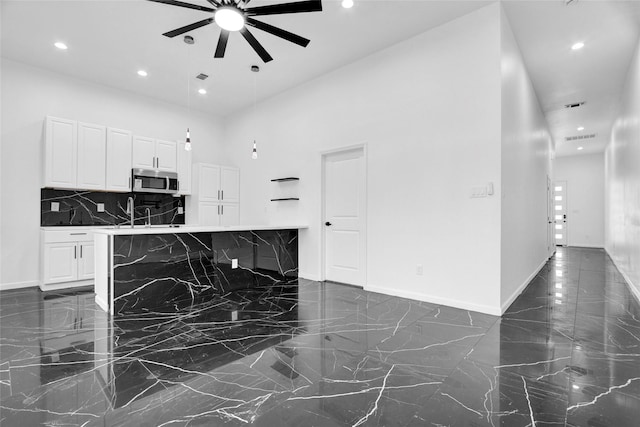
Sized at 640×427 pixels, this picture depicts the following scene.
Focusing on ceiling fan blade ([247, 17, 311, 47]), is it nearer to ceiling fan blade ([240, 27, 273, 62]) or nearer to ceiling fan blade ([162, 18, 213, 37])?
ceiling fan blade ([240, 27, 273, 62])

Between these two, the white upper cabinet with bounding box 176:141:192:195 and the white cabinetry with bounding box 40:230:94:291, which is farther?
the white upper cabinet with bounding box 176:141:192:195

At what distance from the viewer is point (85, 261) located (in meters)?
4.82

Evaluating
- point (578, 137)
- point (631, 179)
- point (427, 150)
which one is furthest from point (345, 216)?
point (578, 137)

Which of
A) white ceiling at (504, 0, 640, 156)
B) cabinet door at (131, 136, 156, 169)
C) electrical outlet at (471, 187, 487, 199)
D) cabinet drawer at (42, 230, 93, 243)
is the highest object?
white ceiling at (504, 0, 640, 156)

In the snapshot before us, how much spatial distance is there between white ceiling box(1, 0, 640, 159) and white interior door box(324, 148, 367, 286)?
4.94ft

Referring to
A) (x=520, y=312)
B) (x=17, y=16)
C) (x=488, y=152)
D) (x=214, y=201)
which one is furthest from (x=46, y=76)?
(x=520, y=312)

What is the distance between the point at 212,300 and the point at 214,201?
109 inches

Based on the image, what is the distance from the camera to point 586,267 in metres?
6.40

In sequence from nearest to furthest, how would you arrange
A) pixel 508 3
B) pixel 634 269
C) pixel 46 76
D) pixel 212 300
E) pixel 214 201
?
pixel 508 3, pixel 212 300, pixel 634 269, pixel 46 76, pixel 214 201

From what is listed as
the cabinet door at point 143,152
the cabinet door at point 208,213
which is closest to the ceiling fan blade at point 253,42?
the cabinet door at point 143,152

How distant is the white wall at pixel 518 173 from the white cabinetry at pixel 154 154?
537 centimetres

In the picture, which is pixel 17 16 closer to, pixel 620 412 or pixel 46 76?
pixel 46 76

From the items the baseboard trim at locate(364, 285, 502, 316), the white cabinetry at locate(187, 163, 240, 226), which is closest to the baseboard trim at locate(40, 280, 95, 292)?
the white cabinetry at locate(187, 163, 240, 226)

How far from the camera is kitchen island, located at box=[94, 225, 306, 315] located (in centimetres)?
350
